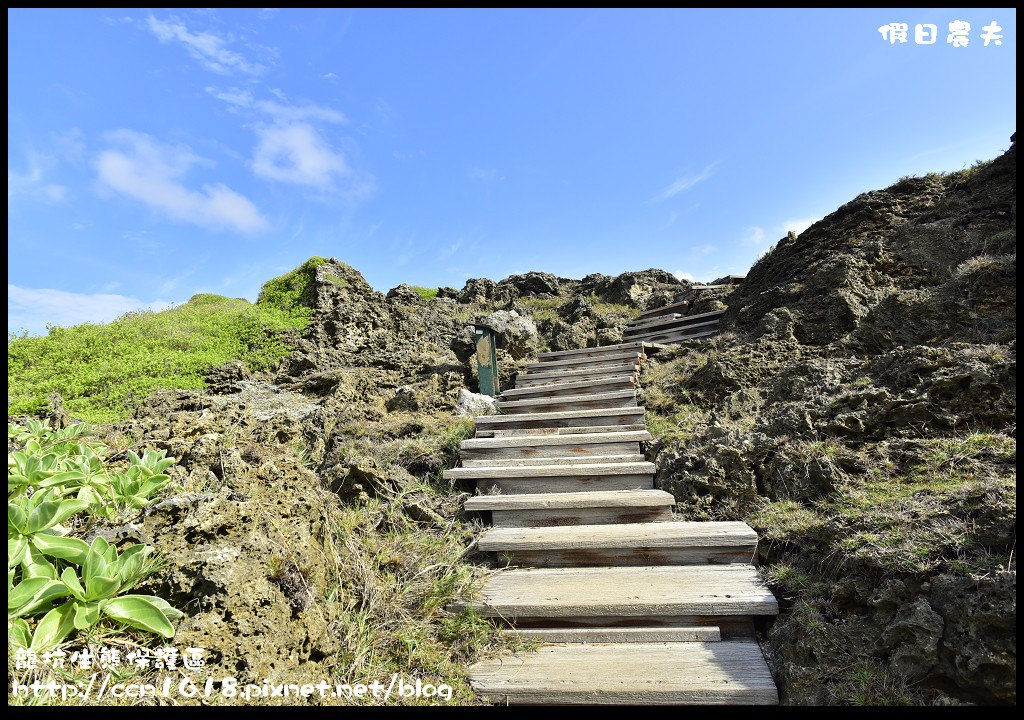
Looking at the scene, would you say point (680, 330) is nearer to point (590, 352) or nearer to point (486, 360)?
point (590, 352)

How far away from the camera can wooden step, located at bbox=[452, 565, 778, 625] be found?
268cm

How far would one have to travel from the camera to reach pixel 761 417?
4340 millimetres

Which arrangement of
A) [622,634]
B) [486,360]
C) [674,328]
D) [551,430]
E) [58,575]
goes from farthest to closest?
[674,328], [486,360], [551,430], [622,634], [58,575]

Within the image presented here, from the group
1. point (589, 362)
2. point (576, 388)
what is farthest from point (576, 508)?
point (589, 362)

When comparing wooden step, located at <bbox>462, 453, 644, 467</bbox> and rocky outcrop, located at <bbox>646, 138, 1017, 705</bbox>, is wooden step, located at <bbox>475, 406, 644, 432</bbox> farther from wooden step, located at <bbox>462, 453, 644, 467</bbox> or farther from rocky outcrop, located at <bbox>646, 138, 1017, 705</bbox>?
wooden step, located at <bbox>462, 453, 644, 467</bbox>

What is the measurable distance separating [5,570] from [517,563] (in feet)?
8.75

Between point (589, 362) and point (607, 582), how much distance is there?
183 inches

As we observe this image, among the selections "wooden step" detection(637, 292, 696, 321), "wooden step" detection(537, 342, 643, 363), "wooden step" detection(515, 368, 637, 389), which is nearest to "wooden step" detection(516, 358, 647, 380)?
"wooden step" detection(515, 368, 637, 389)

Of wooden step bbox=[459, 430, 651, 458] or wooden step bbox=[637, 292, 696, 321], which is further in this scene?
wooden step bbox=[637, 292, 696, 321]

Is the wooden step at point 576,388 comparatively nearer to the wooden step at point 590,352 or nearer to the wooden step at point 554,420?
the wooden step at point 554,420

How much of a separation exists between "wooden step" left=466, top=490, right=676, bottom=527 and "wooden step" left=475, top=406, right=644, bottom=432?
1.44m

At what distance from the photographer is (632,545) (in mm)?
3285

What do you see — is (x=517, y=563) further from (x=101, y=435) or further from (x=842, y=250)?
(x=842, y=250)
